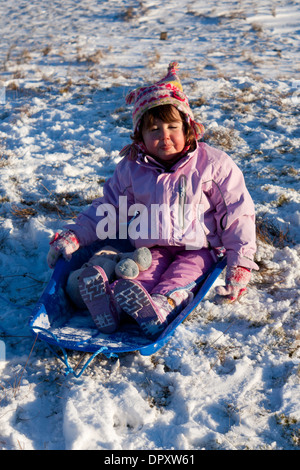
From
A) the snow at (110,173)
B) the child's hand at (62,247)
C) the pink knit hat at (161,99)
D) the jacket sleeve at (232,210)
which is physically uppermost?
the pink knit hat at (161,99)

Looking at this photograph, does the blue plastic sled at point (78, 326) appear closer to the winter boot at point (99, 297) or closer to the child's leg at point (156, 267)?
the winter boot at point (99, 297)

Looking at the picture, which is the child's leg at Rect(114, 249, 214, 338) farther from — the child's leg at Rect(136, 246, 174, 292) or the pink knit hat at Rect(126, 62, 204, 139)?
the pink knit hat at Rect(126, 62, 204, 139)

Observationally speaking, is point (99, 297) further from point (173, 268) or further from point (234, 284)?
point (234, 284)

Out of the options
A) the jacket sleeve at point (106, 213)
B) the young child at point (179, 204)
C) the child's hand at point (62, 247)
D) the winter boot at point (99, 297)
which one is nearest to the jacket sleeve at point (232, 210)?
the young child at point (179, 204)

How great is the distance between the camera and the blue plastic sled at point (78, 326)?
1.99 metres

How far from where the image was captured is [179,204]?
249 cm

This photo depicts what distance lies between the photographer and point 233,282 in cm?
235

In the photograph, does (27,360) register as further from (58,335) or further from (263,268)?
(263,268)

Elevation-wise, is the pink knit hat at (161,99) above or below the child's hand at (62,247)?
above

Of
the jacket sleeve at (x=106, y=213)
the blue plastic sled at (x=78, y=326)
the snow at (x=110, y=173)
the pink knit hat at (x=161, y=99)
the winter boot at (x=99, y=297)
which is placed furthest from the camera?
the jacket sleeve at (x=106, y=213)

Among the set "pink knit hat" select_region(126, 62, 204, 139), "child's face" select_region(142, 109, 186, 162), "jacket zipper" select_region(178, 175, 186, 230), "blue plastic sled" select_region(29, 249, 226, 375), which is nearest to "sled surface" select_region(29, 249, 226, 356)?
"blue plastic sled" select_region(29, 249, 226, 375)

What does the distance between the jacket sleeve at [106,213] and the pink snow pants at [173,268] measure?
1.09ft

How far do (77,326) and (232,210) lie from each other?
3.34 feet

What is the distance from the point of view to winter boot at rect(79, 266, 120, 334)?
2.14 meters
